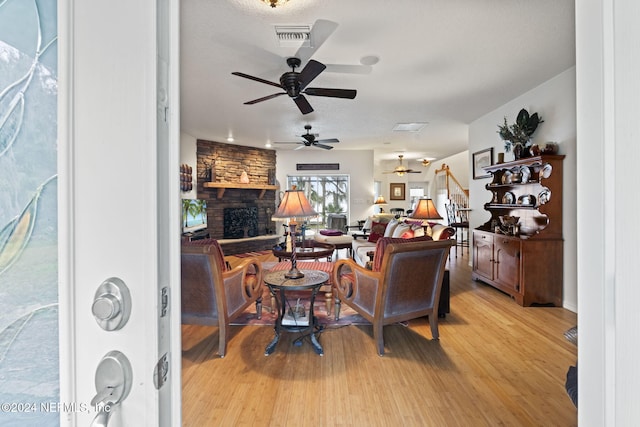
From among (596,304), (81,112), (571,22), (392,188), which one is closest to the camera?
(81,112)

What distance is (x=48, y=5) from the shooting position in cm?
47

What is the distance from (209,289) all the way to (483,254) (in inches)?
140

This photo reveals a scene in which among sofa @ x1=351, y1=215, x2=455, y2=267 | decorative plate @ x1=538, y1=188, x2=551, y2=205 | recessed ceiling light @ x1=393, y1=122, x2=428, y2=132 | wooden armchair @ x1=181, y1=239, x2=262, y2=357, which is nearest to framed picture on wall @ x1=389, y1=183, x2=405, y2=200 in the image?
sofa @ x1=351, y1=215, x2=455, y2=267

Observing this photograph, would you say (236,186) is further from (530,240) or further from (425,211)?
(530,240)

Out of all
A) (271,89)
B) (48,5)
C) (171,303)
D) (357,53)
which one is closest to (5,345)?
(171,303)

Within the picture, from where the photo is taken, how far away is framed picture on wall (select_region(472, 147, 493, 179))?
4.68 meters

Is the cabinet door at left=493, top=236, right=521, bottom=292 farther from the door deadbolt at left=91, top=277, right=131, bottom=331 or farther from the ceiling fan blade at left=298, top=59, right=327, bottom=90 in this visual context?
the door deadbolt at left=91, top=277, right=131, bottom=331

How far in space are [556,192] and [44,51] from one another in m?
4.18

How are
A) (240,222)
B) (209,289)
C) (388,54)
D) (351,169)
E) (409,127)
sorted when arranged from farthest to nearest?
(351,169) < (240,222) < (409,127) < (388,54) < (209,289)

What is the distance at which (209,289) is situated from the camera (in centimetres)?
236

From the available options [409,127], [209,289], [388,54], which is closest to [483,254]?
[409,127]

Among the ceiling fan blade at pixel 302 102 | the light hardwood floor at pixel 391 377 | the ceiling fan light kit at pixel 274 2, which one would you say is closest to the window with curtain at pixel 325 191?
the ceiling fan blade at pixel 302 102

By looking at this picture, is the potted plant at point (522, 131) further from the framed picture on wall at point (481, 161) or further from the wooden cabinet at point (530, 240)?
the framed picture on wall at point (481, 161)

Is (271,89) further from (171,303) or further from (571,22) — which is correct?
(171,303)
